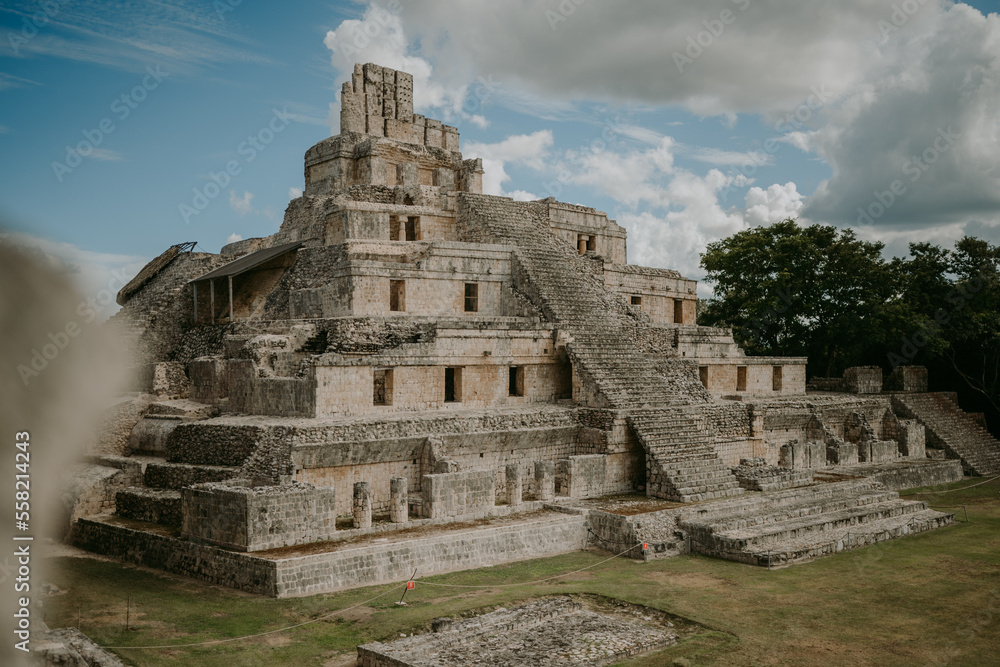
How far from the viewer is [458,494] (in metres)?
16.7

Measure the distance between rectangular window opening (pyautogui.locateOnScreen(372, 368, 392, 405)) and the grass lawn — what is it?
5.56 m

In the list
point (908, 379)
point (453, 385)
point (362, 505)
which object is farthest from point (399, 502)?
point (908, 379)

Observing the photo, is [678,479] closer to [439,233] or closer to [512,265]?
[512,265]

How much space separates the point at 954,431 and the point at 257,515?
27.2 meters

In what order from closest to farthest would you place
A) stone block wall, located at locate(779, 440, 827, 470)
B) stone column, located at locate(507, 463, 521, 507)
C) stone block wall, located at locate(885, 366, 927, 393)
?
stone column, located at locate(507, 463, 521, 507), stone block wall, located at locate(779, 440, 827, 470), stone block wall, located at locate(885, 366, 927, 393)

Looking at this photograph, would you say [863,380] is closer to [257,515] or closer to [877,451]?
[877,451]

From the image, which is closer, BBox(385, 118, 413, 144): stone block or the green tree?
BBox(385, 118, 413, 144): stone block

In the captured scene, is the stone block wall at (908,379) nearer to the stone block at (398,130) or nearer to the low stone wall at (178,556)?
the stone block at (398,130)

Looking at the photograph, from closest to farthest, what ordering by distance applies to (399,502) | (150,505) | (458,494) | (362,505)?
(362,505) < (399,502) < (458,494) < (150,505)

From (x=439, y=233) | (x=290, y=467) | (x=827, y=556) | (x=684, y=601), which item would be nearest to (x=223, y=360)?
(x=290, y=467)

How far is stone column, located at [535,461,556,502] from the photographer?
1831cm

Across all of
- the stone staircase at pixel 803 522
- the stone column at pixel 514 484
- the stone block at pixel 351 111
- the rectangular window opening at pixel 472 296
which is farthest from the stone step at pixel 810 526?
the stone block at pixel 351 111

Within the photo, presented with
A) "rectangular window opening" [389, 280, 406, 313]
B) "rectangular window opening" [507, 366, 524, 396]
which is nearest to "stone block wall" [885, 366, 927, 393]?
"rectangular window opening" [507, 366, 524, 396]

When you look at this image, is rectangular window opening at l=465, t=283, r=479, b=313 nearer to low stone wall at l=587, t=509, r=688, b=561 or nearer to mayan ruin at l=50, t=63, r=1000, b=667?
mayan ruin at l=50, t=63, r=1000, b=667
